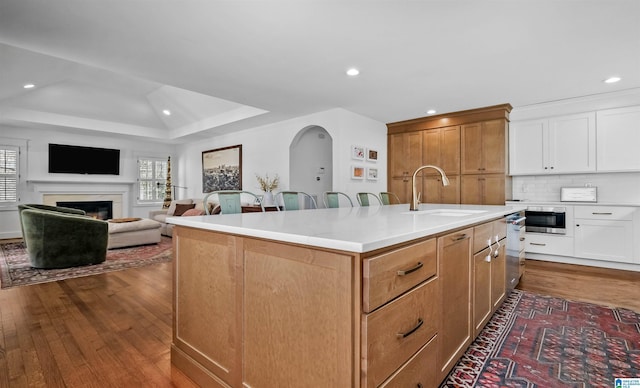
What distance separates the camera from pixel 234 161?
7.02m

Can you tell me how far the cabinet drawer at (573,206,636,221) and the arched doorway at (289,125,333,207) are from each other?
4.29 metres

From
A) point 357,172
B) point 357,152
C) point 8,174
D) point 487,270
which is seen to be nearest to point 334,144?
point 357,152

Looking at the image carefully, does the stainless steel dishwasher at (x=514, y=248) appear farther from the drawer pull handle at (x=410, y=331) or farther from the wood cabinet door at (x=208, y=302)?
the wood cabinet door at (x=208, y=302)

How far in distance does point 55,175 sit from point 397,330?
879 centimetres

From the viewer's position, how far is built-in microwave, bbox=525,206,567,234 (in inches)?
170

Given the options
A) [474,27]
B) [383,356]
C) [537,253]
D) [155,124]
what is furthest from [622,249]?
[155,124]

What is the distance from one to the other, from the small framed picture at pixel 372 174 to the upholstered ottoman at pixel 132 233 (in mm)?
4065

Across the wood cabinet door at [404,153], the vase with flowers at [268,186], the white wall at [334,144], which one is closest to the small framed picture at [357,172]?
the white wall at [334,144]

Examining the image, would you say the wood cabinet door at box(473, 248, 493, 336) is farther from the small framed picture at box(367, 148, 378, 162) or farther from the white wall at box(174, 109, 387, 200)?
the small framed picture at box(367, 148, 378, 162)

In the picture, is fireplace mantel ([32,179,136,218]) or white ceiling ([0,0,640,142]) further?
fireplace mantel ([32,179,136,218])

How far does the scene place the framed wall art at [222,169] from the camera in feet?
22.8

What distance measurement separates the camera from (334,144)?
16.7 ft

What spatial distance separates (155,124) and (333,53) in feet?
21.0

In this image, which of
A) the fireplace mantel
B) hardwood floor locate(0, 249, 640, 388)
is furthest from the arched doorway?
the fireplace mantel
